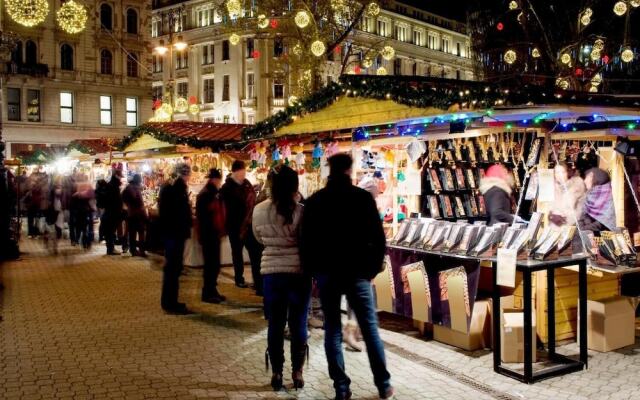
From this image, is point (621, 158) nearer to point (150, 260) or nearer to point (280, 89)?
point (150, 260)

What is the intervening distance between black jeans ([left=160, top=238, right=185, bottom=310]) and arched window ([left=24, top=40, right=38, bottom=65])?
1313 inches

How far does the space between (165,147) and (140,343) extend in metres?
8.68

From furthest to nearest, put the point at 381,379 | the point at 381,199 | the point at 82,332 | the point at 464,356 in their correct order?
1. the point at 381,199
2. the point at 82,332
3. the point at 464,356
4. the point at 381,379

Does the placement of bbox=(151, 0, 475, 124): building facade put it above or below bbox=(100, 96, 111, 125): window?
above

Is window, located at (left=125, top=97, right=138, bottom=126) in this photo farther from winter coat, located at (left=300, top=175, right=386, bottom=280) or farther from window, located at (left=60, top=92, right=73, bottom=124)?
winter coat, located at (left=300, top=175, right=386, bottom=280)

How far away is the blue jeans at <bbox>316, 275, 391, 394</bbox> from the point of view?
16.3 feet

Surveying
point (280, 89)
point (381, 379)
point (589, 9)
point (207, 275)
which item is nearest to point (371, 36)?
point (280, 89)

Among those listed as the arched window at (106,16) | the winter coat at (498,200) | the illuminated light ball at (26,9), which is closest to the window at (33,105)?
the arched window at (106,16)

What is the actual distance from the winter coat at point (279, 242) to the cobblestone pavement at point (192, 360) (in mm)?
1107

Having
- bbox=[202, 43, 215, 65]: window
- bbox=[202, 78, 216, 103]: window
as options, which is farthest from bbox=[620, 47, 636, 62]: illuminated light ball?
bbox=[202, 43, 215, 65]: window

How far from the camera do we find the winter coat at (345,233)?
4.91 metres

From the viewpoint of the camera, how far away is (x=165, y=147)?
14977mm

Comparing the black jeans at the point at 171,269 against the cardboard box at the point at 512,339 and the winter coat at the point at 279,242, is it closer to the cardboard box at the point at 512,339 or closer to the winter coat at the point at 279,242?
the winter coat at the point at 279,242

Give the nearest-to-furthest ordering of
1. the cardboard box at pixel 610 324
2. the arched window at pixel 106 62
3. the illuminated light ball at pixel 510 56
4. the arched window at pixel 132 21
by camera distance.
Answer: the cardboard box at pixel 610 324 → the illuminated light ball at pixel 510 56 → the arched window at pixel 106 62 → the arched window at pixel 132 21
